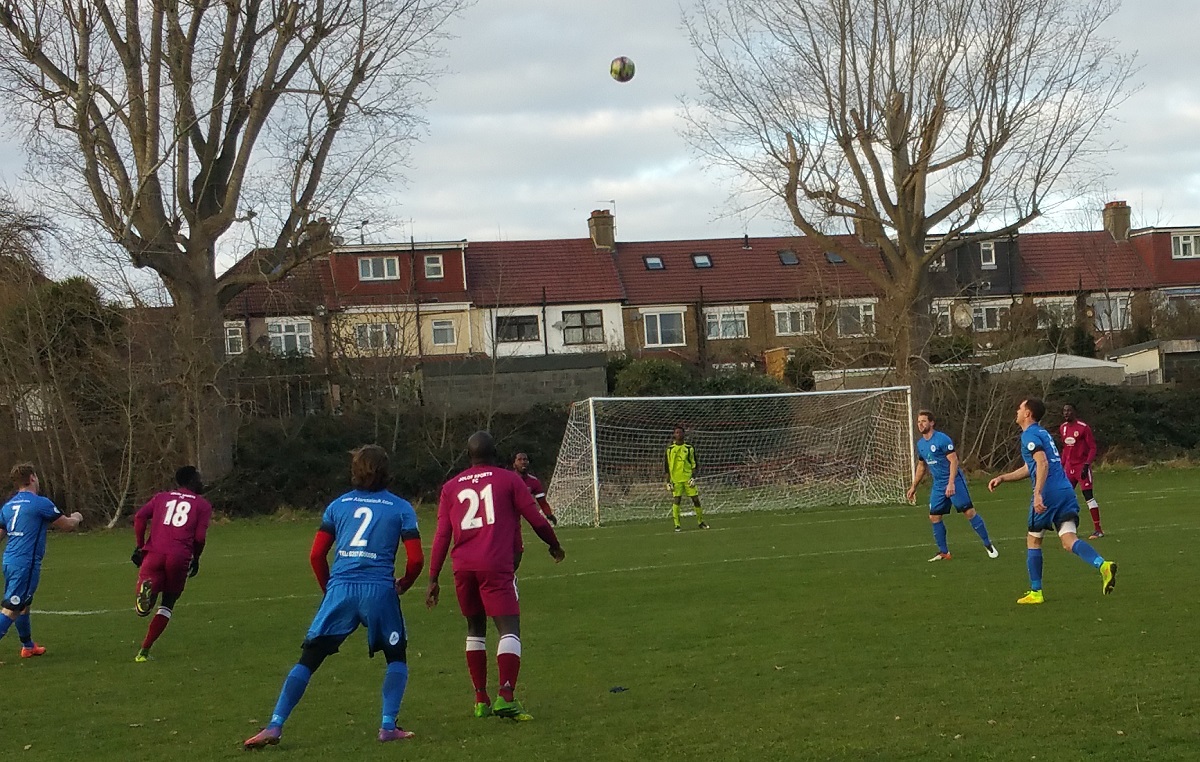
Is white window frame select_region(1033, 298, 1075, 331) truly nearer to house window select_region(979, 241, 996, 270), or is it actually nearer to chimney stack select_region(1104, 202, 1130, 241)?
house window select_region(979, 241, 996, 270)

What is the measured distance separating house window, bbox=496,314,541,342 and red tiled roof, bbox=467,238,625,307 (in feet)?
2.07

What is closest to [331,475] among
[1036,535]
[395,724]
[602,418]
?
[602,418]

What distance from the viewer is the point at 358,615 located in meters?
7.19

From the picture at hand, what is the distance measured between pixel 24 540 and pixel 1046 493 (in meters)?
9.18

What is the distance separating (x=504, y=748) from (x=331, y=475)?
28.8 meters

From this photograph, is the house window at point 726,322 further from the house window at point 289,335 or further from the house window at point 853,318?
the house window at point 289,335

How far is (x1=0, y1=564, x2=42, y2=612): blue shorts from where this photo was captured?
11023 millimetres

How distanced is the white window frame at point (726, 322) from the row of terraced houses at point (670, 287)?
2.0 inches

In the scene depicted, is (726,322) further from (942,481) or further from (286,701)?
(286,701)

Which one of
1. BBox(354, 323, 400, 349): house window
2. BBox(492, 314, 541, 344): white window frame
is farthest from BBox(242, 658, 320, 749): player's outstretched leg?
BBox(492, 314, 541, 344): white window frame

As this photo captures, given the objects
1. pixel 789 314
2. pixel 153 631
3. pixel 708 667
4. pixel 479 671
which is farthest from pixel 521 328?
pixel 479 671

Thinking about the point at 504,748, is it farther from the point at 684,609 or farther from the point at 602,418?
the point at 602,418

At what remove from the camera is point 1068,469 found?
64.3ft

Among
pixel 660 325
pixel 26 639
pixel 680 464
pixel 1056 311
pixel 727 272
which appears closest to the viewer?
pixel 26 639
